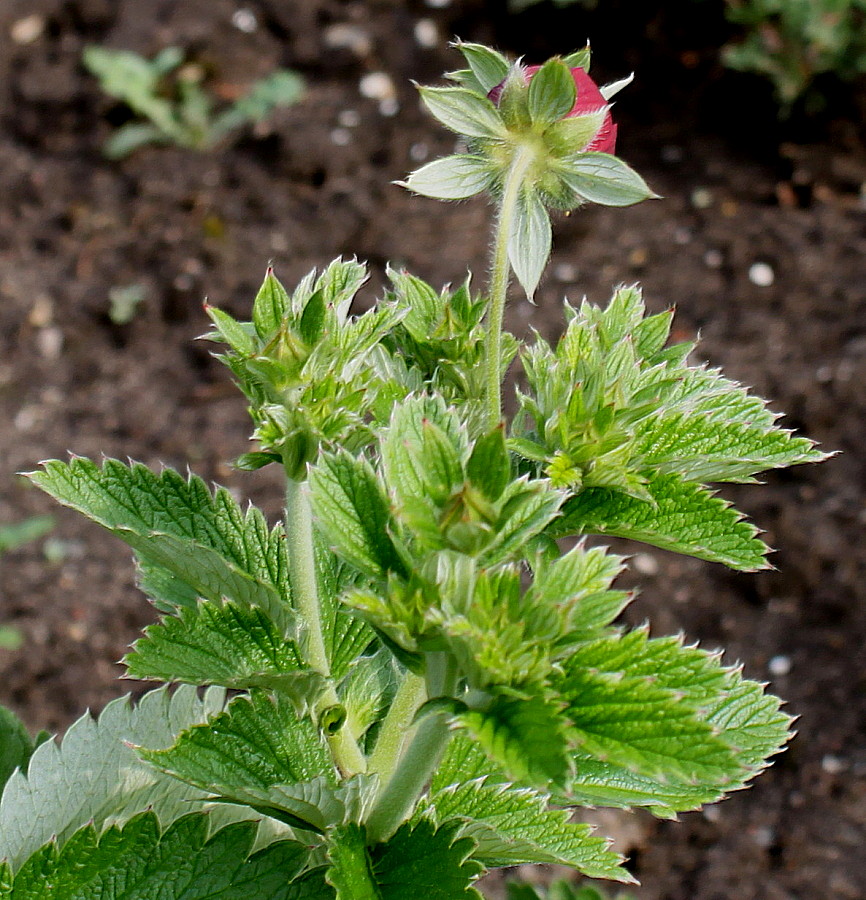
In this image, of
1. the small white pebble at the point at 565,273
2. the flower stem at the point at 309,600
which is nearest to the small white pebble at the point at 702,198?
the small white pebble at the point at 565,273

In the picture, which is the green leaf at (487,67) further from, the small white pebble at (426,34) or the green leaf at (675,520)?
the small white pebble at (426,34)

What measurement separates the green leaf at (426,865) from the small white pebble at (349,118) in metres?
2.59

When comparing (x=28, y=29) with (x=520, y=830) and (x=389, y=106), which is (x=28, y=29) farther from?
(x=520, y=830)

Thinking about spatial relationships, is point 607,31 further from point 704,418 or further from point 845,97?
point 704,418

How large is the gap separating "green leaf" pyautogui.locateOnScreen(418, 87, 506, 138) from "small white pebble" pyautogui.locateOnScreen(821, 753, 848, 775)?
5.73 feet

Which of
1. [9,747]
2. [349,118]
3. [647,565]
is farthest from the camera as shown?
[349,118]

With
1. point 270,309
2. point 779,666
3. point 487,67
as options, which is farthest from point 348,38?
point 270,309

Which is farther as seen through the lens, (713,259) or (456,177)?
(713,259)

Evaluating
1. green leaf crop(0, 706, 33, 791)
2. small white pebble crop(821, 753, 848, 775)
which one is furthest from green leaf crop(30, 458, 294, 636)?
small white pebble crop(821, 753, 848, 775)

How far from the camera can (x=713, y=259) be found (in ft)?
9.52

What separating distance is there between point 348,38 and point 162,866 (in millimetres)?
2854

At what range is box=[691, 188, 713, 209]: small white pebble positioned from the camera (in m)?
3.01

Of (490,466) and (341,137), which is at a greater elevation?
(490,466)

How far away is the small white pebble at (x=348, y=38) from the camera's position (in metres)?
3.29
